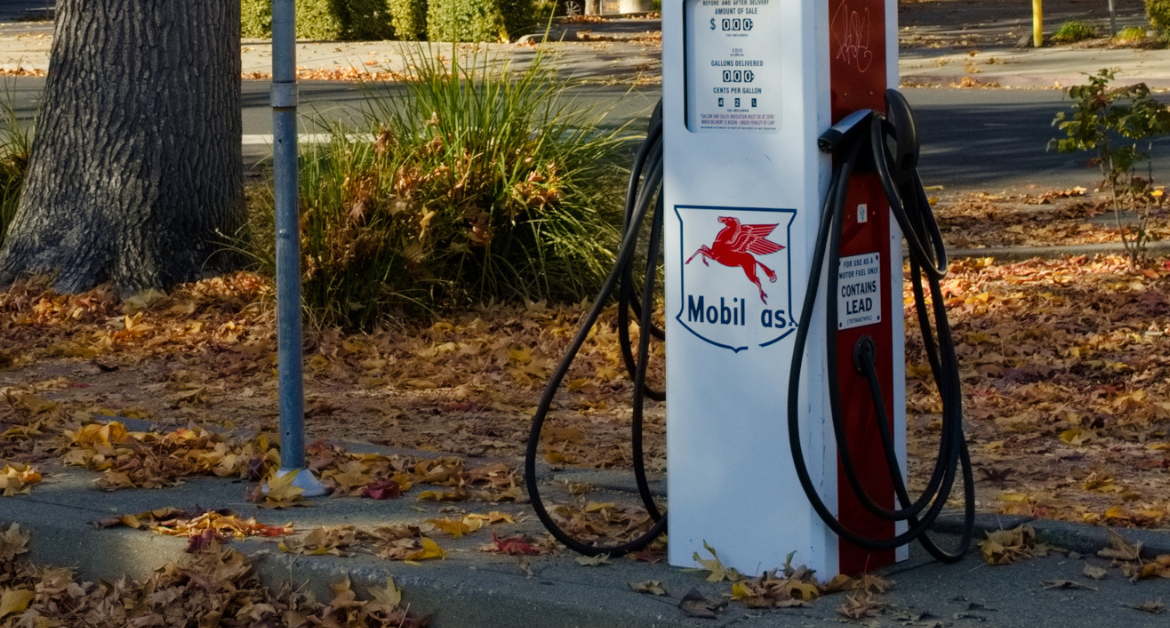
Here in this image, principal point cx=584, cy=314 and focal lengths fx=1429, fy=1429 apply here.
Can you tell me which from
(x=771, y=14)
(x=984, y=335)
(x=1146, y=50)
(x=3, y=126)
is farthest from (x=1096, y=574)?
(x=1146, y=50)

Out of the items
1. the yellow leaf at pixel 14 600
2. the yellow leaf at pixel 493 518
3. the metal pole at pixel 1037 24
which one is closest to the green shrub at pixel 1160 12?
the metal pole at pixel 1037 24

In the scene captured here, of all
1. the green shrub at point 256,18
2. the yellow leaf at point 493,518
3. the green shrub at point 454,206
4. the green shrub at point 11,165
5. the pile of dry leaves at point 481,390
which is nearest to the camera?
the yellow leaf at point 493,518

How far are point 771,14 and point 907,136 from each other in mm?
471

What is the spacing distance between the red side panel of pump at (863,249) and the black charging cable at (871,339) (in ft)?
0.11

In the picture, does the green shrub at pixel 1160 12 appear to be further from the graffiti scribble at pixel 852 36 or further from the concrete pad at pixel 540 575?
the graffiti scribble at pixel 852 36

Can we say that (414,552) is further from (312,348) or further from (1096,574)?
(312,348)

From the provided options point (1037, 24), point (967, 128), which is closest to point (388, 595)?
point (967, 128)

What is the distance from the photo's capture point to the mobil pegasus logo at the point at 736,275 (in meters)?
3.65

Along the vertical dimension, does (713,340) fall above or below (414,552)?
above

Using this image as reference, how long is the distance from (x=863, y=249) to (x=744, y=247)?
1.14 feet

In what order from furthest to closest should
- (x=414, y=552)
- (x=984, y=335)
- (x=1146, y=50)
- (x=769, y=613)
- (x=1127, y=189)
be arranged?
(x=1146, y=50) < (x=1127, y=189) < (x=984, y=335) < (x=414, y=552) < (x=769, y=613)

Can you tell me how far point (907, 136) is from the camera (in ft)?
12.0

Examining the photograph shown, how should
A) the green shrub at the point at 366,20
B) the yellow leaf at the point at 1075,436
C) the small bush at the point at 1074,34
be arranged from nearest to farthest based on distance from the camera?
the yellow leaf at the point at 1075,436
the small bush at the point at 1074,34
the green shrub at the point at 366,20

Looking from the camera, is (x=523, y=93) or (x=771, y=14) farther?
(x=523, y=93)
